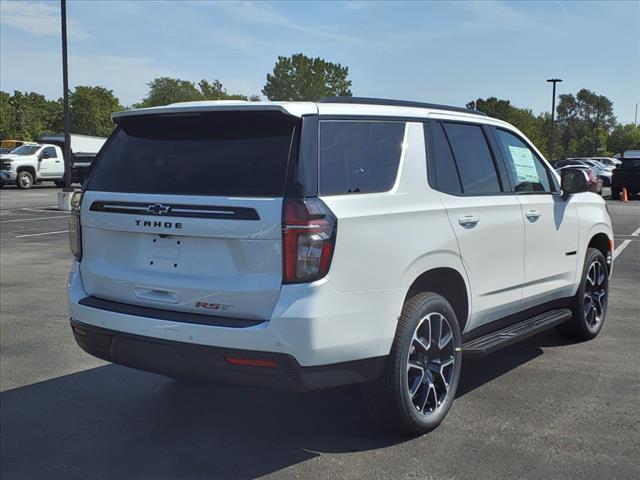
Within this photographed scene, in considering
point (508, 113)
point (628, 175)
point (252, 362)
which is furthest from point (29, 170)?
point (508, 113)

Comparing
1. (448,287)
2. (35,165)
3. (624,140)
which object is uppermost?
(624,140)

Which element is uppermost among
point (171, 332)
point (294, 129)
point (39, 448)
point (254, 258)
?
point (294, 129)

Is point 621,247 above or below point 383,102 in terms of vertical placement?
below

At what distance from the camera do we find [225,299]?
3.39m

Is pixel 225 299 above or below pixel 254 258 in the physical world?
below

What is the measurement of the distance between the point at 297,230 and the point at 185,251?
0.64 metres

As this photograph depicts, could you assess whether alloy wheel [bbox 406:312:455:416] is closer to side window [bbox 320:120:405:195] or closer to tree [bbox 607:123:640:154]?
side window [bbox 320:120:405:195]

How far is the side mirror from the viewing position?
5457mm

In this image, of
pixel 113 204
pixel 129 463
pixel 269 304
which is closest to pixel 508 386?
pixel 269 304

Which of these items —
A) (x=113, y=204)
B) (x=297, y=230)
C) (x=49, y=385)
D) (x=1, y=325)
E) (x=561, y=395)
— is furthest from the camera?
(x=1, y=325)

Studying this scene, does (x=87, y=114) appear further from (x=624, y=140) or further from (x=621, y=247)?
(x=621, y=247)

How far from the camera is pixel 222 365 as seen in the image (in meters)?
3.37

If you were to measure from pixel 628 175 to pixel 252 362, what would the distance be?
91.8 ft

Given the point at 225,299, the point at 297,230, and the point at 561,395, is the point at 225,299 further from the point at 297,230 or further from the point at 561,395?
the point at 561,395
